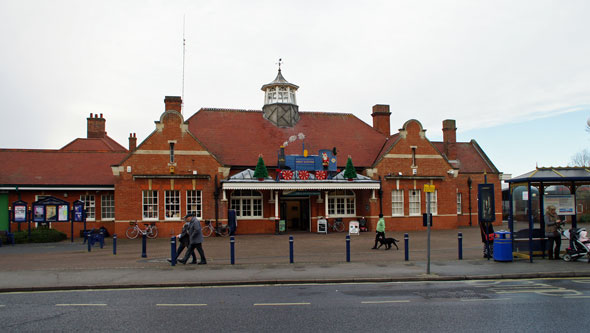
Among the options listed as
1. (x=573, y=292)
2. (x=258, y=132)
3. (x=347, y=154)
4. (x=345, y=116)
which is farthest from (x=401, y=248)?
(x=345, y=116)

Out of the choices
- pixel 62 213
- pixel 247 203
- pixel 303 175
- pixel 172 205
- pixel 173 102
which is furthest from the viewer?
pixel 173 102

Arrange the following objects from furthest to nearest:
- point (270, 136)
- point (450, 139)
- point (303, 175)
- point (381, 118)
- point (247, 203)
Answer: point (450, 139) < point (381, 118) < point (270, 136) < point (247, 203) < point (303, 175)

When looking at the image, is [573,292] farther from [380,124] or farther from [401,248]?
[380,124]

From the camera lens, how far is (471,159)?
38469 millimetres

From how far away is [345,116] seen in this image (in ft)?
122

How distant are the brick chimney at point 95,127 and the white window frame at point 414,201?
2958 centimetres

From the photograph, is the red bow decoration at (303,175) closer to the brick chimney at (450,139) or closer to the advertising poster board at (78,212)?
the advertising poster board at (78,212)

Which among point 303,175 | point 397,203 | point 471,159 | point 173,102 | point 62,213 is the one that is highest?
point 173,102

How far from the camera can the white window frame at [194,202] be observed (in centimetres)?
2905

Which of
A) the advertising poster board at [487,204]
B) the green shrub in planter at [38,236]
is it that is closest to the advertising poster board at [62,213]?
the green shrub in planter at [38,236]

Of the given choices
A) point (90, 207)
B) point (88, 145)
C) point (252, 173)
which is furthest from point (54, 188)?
point (88, 145)

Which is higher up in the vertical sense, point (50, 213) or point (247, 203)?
point (247, 203)

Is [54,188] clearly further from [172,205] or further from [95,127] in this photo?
[95,127]

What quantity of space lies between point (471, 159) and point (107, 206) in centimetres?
2672
